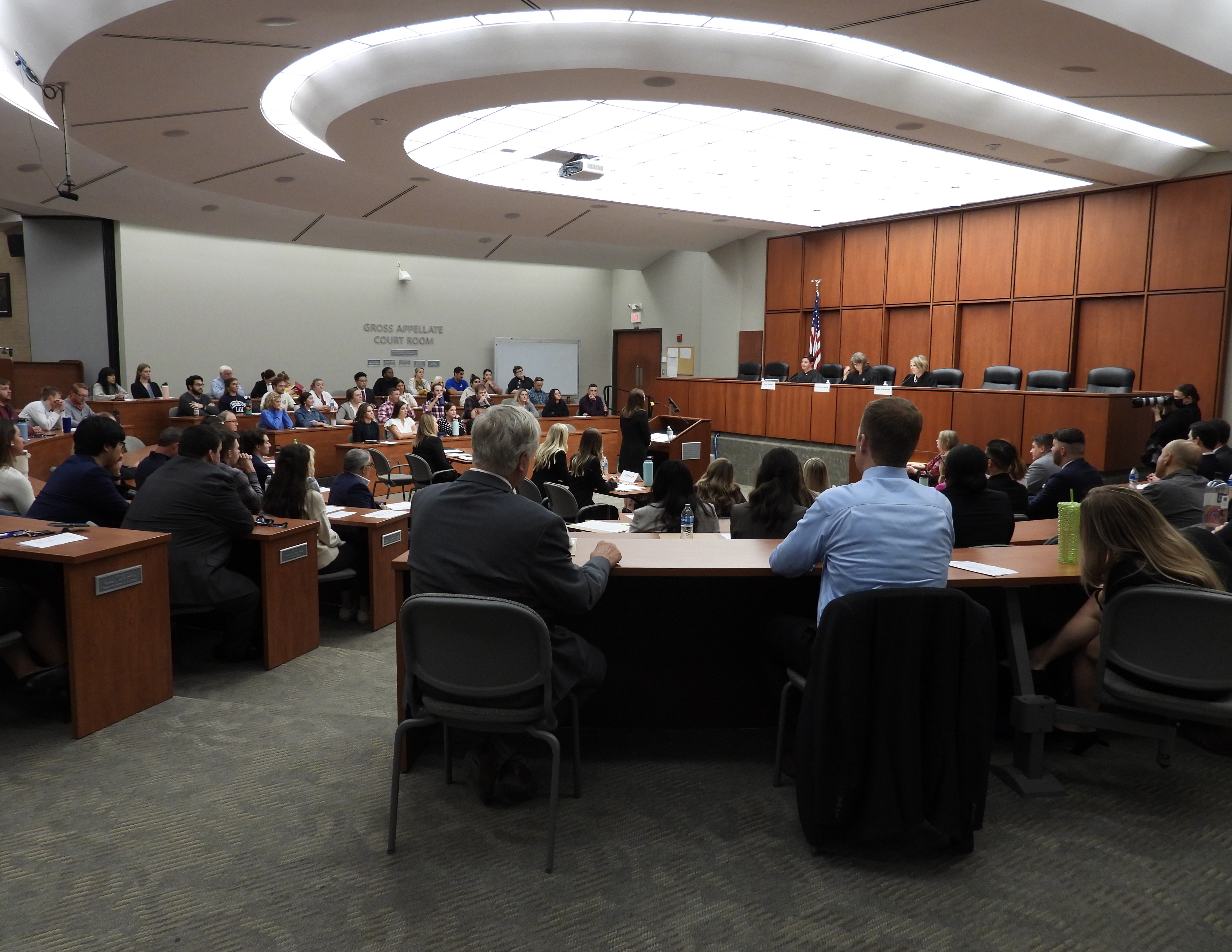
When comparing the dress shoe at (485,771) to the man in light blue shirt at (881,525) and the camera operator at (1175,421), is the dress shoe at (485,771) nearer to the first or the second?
the man in light blue shirt at (881,525)

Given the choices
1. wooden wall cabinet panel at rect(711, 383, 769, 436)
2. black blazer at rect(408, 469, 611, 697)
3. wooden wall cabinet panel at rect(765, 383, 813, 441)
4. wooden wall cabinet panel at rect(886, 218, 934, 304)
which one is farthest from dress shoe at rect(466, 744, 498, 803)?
wooden wall cabinet panel at rect(886, 218, 934, 304)

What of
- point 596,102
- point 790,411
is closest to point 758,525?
point 596,102

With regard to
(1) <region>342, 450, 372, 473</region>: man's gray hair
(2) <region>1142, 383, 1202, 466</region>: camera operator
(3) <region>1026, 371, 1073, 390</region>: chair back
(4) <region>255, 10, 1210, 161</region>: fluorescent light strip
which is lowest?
Answer: (1) <region>342, 450, 372, 473</region>: man's gray hair

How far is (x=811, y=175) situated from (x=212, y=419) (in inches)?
314

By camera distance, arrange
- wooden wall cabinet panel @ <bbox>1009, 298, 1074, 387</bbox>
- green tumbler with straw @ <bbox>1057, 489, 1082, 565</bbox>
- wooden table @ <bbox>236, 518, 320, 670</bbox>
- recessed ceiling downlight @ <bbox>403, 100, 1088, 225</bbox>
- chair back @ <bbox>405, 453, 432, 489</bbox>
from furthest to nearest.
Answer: wooden wall cabinet panel @ <bbox>1009, 298, 1074, 387</bbox> < recessed ceiling downlight @ <bbox>403, 100, 1088, 225</bbox> < chair back @ <bbox>405, 453, 432, 489</bbox> < wooden table @ <bbox>236, 518, 320, 670</bbox> < green tumbler with straw @ <bbox>1057, 489, 1082, 565</bbox>

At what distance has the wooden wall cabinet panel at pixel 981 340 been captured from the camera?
11938mm

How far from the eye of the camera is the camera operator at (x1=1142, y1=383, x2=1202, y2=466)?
817 centimetres

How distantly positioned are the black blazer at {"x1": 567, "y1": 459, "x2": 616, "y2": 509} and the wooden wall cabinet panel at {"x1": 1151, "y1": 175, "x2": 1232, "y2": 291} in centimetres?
758

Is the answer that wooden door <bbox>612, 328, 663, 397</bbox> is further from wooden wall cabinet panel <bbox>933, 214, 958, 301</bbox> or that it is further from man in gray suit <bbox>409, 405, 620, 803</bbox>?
man in gray suit <bbox>409, 405, 620, 803</bbox>

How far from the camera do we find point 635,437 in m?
9.62

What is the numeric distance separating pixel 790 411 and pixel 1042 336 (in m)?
3.40

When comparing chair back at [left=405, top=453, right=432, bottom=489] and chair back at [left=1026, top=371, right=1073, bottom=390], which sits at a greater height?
chair back at [left=1026, top=371, right=1073, bottom=390]

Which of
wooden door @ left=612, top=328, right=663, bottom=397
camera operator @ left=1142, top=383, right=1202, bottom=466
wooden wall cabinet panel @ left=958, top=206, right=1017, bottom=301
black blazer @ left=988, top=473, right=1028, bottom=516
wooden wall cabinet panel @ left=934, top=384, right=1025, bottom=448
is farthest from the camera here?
wooden door @ left=612, top=328, right=663, bottom=397

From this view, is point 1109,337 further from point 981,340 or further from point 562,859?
point 562,859
